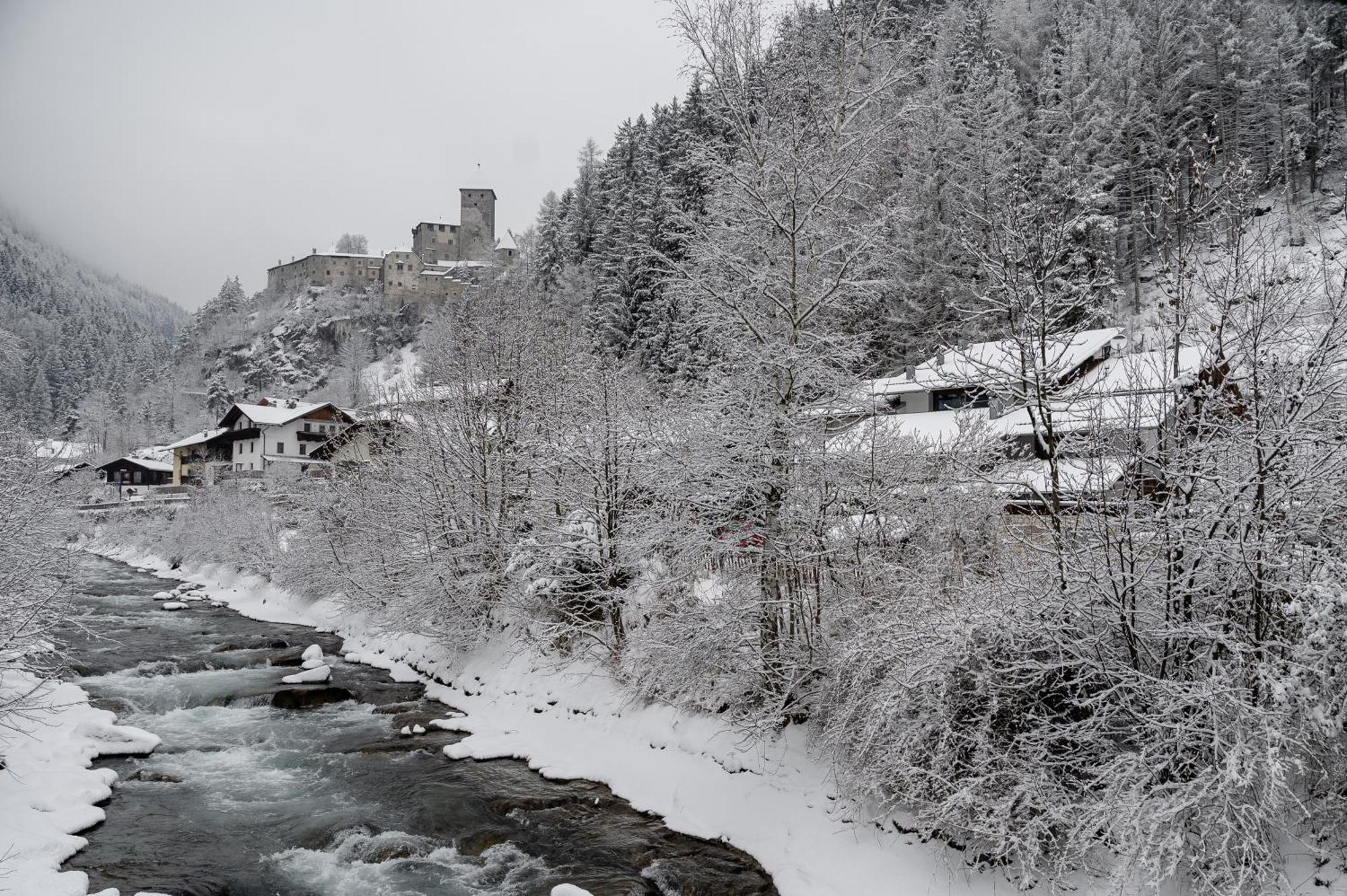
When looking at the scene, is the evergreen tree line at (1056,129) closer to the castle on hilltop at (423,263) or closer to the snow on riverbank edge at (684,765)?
the snow on riverbank edge at (684,765)

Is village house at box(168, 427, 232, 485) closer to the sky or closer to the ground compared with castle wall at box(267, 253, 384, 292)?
closer to the ground

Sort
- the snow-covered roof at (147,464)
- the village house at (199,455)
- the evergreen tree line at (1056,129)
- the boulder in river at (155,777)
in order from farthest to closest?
the snow-covered roof at (147,464), the village house at (199,455), the evergreen tree line at (1056,129), the boulder in river at (155,777)

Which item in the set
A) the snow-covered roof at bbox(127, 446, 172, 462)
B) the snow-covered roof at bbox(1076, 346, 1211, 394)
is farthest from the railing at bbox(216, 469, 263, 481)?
the snow-covered roof at bbox(1076, 346, 1211, 394)

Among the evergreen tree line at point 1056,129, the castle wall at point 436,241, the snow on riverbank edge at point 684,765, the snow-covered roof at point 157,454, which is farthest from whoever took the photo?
the castle wall at point 436,241

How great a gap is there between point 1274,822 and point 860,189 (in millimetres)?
→ 9506

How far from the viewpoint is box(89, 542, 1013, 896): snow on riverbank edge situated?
8.55 metres

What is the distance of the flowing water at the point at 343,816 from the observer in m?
9.37

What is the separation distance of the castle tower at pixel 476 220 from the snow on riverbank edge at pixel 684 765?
11983 cm

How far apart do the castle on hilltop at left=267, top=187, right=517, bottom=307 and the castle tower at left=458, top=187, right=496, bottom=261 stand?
116 mm

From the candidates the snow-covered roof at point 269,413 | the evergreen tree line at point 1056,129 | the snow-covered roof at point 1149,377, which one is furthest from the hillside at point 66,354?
the snow-covered roof at point 1149,377

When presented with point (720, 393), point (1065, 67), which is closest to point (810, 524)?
point (720, 393)

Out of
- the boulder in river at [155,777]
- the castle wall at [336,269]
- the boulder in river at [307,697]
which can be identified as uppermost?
the castle wall at [336,269]

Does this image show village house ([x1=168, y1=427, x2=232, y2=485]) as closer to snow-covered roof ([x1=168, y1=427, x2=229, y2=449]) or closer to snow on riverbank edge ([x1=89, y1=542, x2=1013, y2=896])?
snow-covered roof ([x1=168, y1=427, x2=229, y2=449])

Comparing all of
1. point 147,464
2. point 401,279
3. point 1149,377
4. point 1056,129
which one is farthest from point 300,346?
point 1149,377
